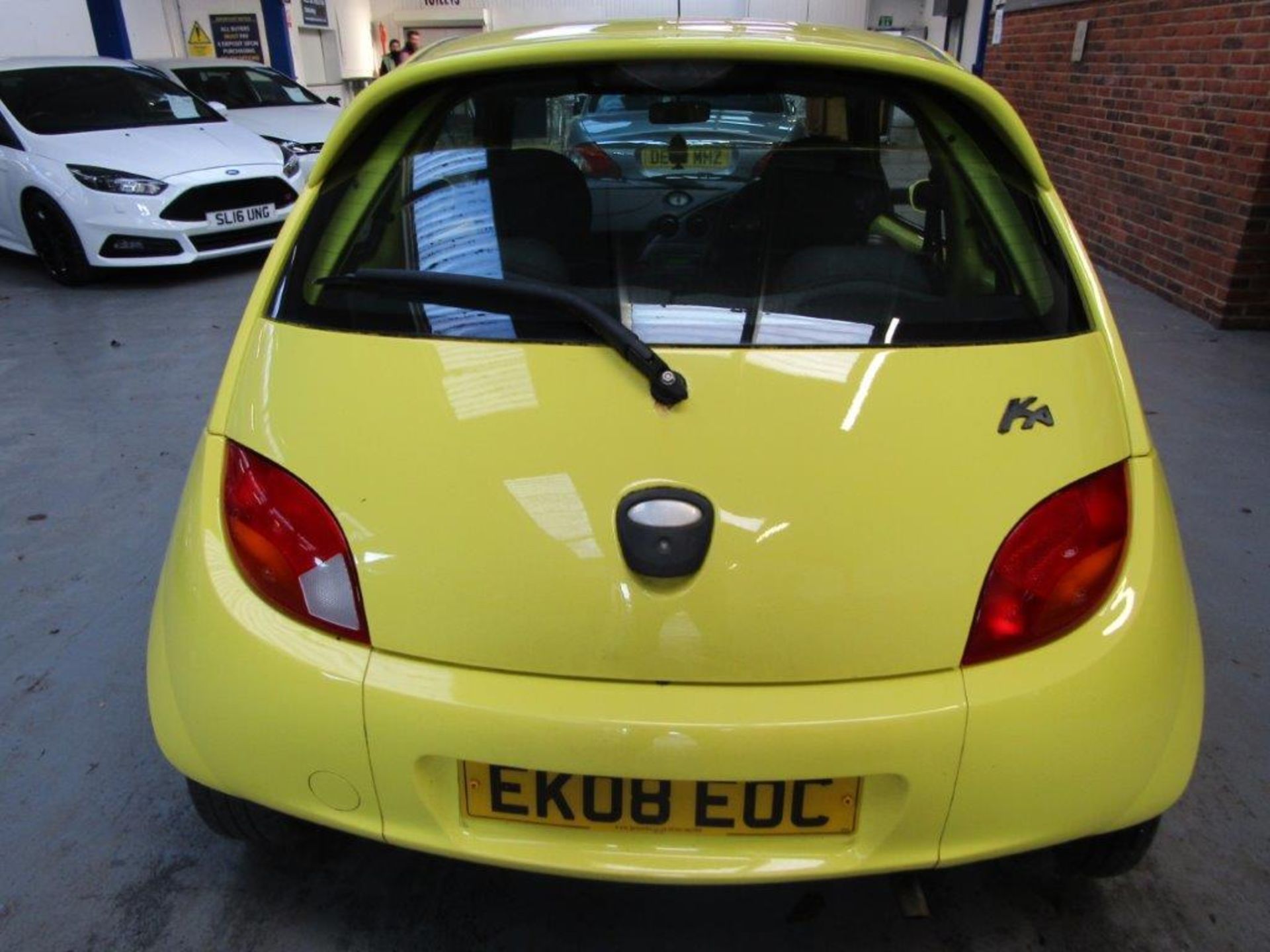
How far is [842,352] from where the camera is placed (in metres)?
1.57

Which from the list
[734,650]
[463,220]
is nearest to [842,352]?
[734,650]

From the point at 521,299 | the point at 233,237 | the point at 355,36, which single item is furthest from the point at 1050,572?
the point at 355,36

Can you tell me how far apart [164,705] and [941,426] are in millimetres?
1272

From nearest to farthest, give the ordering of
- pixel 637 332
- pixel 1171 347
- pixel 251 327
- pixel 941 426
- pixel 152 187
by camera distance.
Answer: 1. pixel 941 426
2. pixel 637 332
3. pixel 251 327
4. pixel 1171 347
5. pixel 152 187

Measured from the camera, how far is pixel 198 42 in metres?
15.0

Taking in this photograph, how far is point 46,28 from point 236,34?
4317 mm

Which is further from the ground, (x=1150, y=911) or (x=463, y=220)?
(x=463, y=220)

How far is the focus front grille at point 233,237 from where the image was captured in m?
7.09

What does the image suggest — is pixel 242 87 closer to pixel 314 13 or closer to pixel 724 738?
pixel 314 13

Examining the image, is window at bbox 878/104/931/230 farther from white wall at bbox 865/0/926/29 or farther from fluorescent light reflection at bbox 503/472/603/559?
white wall at bbox 865/0/926/29

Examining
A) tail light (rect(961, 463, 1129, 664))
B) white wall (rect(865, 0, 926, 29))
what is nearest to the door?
tail light (rect(961, 463, 1129, 664))

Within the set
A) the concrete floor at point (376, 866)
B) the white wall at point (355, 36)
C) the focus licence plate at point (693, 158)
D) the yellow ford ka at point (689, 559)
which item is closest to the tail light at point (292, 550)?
the yellow ford ka at point (689, 559)

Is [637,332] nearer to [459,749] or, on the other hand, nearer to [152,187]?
[459,749]

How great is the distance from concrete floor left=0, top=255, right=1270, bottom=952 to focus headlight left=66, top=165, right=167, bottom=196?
388 centimetres
